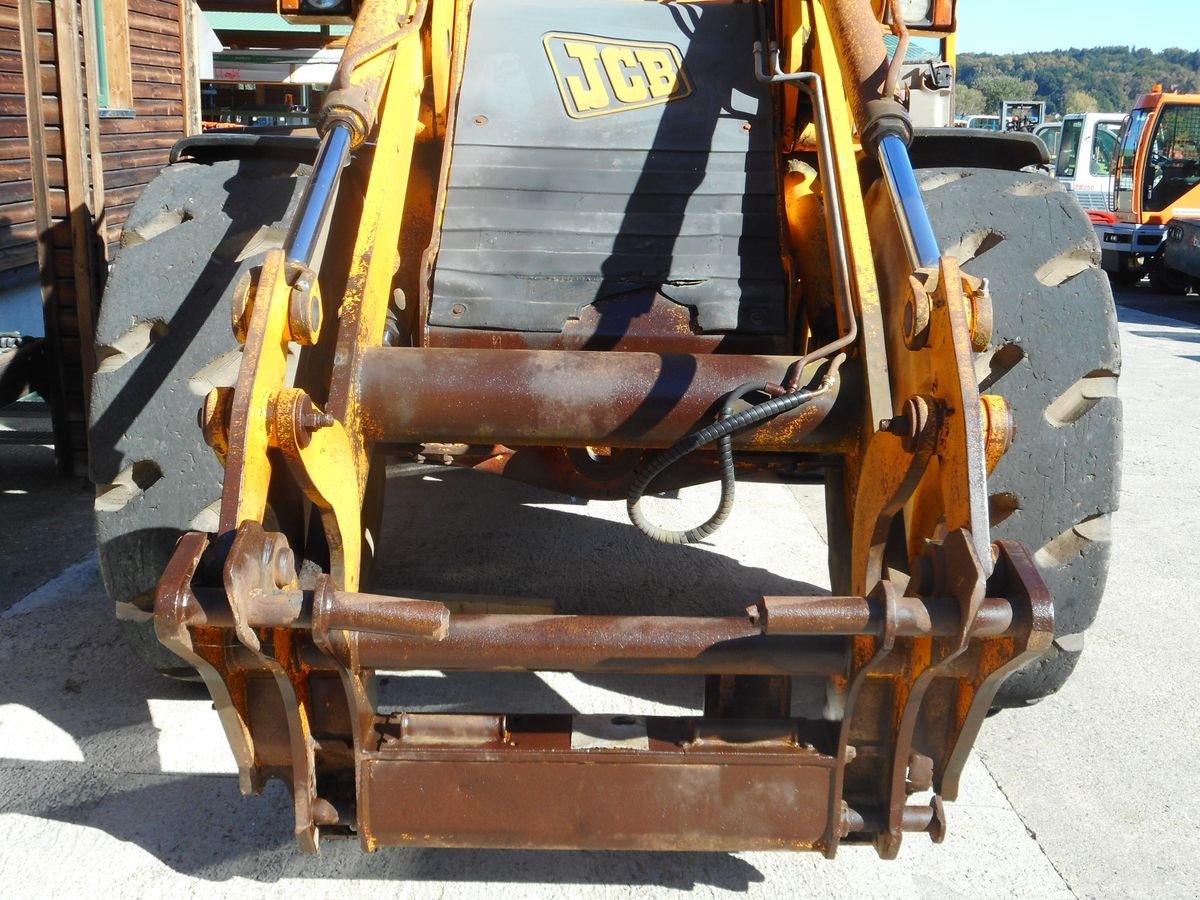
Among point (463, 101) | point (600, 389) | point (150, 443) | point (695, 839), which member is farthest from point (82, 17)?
point (695, 839)

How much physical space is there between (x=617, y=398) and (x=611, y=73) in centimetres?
133

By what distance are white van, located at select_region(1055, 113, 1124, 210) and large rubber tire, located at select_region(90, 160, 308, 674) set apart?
1884 centimetres

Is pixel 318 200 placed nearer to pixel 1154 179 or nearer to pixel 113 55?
pixel 113 55

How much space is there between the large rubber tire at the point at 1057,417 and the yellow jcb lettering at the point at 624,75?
3.47 feet

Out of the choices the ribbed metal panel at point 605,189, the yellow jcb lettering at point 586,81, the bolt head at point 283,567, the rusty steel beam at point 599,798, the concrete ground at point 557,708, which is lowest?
the concrete ground at point 557,708

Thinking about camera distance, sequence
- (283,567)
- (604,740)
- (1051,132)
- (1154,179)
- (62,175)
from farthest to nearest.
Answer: (1051,132), (1154,179), (62,175), (604,740), (283,567)

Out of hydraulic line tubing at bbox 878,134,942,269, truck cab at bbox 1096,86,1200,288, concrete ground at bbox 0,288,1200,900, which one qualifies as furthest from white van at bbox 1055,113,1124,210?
hydraulic line tubing at bbox 878,134,942,269

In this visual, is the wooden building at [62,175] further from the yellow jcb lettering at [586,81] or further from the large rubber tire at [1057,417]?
the large rubber tire at [1057,417]

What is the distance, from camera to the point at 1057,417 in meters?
2.73

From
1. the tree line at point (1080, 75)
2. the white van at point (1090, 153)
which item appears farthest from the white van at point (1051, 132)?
the tree line at point (1080, 75)

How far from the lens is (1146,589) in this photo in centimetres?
416

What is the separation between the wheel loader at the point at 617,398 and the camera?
6.77 feet

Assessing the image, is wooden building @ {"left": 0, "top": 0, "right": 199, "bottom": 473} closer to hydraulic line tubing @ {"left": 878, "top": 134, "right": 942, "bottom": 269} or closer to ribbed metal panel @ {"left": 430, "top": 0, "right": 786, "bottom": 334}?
ribbed metal panel @ {"left": 430, "top": 0, "right": 786, "bottom": 334}

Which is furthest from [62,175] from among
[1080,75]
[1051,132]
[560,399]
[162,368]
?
[1080,75]
